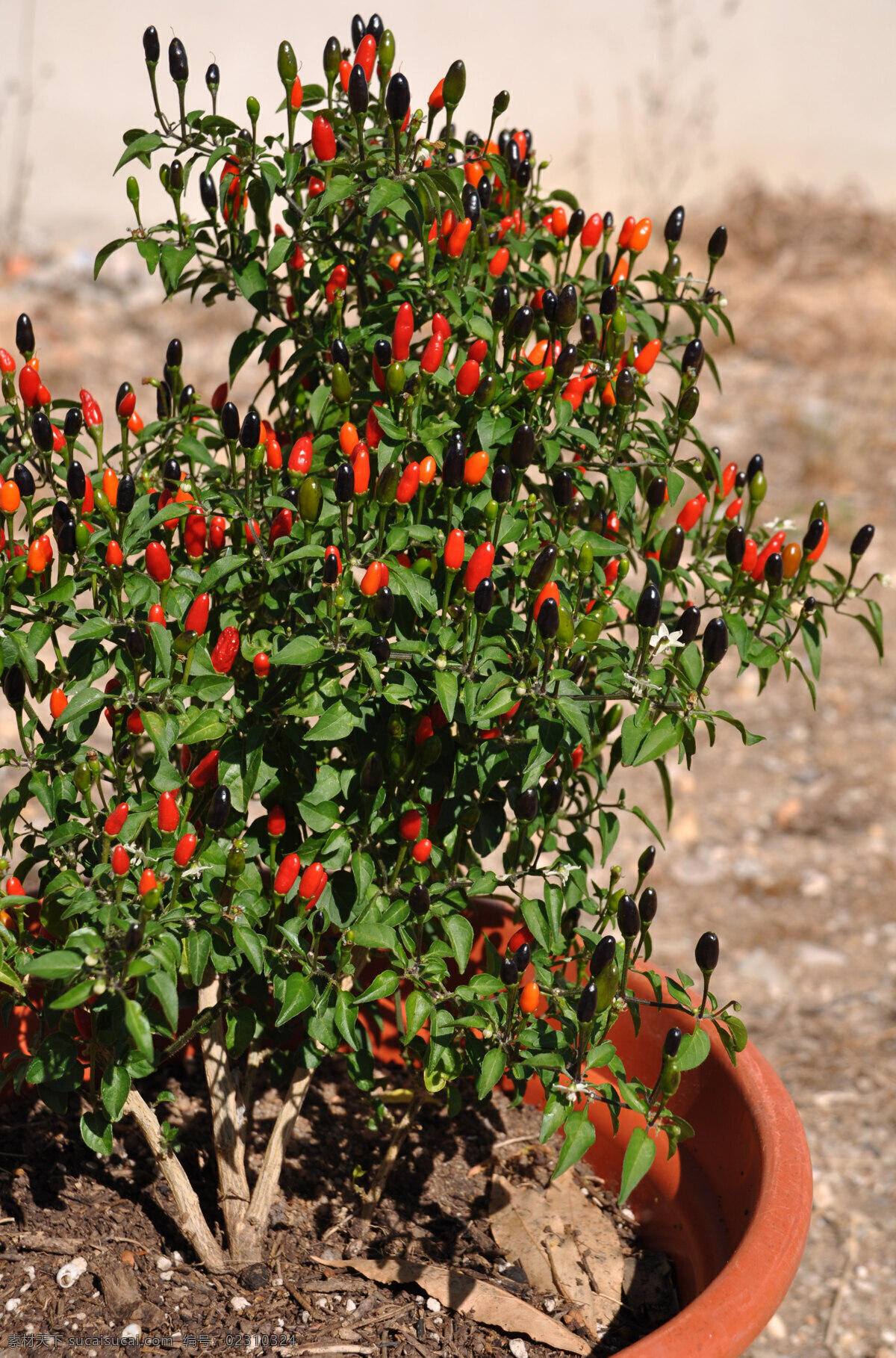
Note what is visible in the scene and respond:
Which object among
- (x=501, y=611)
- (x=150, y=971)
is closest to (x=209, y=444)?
(x=501, y=611)

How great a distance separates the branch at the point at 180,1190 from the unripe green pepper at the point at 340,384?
3.24 feet

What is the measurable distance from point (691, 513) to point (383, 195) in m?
0.61

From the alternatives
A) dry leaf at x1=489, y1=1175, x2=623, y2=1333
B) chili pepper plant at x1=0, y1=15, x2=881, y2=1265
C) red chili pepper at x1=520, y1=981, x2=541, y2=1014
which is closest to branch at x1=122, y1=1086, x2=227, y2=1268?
chili pepper plant at x1=0, y1=15, x2=881, y2=1265

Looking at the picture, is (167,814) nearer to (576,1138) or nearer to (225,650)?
(225,650)

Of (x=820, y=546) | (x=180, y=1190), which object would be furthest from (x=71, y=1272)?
(x=820, y=546)

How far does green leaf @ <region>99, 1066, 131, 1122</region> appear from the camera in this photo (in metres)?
1.43

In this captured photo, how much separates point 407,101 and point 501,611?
618 millimetres

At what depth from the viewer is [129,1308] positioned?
1.76 m

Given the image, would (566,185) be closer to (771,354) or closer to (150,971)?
(771,354)

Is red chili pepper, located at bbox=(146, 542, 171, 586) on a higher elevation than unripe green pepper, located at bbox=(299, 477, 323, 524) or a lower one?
lower

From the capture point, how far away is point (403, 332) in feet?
4.86

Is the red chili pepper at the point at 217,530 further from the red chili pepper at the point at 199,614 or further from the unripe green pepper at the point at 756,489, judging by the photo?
the unripe green pepper at the point at 756,489

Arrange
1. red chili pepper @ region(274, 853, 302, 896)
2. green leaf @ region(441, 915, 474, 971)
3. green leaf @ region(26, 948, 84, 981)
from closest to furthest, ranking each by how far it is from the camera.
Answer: green leaf @ region(26, 948, 84, 981) → red chili pepper @ region(274, 853, 302, 896) → green leaf @ region(441, 915, 474, 971)

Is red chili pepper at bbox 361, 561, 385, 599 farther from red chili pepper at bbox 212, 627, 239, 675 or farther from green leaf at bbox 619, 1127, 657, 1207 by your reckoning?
green leaf at bbox 619, 1127, 657, 1207
